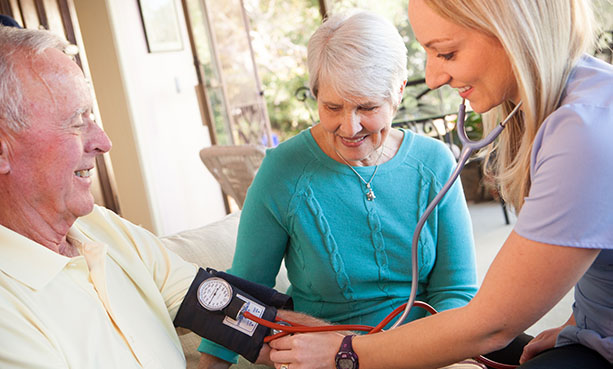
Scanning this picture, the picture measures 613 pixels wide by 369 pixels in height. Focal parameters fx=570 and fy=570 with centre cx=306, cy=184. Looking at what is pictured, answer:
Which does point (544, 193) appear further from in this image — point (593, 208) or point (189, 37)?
point (189, 37)

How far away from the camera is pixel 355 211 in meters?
1.42

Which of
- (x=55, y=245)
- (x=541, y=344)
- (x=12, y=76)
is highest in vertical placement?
(x=12, y=76)

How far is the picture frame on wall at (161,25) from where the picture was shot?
176 inches

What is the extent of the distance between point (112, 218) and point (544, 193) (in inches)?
35.2

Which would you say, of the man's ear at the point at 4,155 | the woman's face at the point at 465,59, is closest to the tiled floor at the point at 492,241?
the woman's face at the point at 465,59

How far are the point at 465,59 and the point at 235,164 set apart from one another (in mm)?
2077

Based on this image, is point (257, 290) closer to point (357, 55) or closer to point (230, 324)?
point (230, 324)

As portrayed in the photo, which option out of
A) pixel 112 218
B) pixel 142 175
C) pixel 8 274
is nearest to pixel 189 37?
pixel 142 175

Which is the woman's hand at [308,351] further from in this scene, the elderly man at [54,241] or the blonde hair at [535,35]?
the blonde hair at [535,35]

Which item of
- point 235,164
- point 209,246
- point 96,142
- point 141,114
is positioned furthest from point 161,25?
point 96,142

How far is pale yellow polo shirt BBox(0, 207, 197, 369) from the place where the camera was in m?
0.88

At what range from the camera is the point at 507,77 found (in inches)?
37.1

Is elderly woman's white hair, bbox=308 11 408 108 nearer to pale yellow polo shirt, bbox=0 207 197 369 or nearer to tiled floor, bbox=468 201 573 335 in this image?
pale yellow polo shirt, bbox=0 207 197 369

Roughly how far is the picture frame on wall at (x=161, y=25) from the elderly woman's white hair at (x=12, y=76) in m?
3.60
